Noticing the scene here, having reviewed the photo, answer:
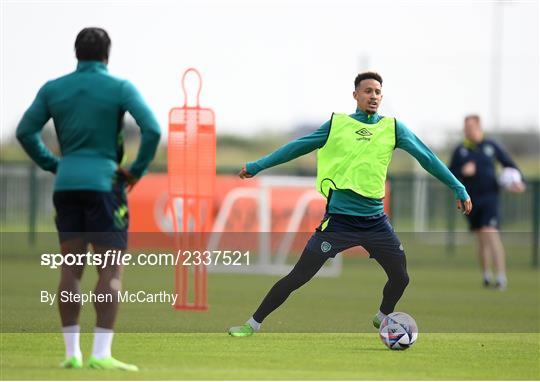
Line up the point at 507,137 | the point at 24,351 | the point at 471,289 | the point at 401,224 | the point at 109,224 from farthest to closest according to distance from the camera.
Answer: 1. the point at 507,137
2. the point at 401,224
3. the point at 471,289
4. the point at 24,351
5. the point at 109,224

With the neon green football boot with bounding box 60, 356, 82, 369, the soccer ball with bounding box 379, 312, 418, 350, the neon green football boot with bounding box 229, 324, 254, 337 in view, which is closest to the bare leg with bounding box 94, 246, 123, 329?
the neon green football boot with bounding box 60, 356, 82, 369

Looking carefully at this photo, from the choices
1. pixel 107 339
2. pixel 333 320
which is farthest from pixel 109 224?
pixel 333 320

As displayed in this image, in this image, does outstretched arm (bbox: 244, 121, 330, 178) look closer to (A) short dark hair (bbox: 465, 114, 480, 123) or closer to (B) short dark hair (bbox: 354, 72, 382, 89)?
(B) short dark hair (bbox: 354, 72, 382, 89)

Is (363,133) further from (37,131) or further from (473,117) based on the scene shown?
(473,117)

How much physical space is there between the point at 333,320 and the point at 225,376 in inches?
203

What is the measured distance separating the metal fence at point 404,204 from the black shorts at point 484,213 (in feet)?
23.2

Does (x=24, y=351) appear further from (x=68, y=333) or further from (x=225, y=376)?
(x=225, y=376)

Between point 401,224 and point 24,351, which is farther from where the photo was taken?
point 401,224

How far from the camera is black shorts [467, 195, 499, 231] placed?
64.4ft

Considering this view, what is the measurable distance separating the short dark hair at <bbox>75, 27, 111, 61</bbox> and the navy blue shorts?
2.74 m

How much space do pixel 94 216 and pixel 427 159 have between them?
3.19m

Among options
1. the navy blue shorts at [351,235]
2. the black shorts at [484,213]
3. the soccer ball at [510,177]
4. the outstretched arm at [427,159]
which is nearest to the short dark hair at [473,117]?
the soccer ball at [510,177]

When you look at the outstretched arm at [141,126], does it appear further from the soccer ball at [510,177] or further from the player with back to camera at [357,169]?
the soccer ball at [510,177]

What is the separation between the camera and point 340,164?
1052 cm
